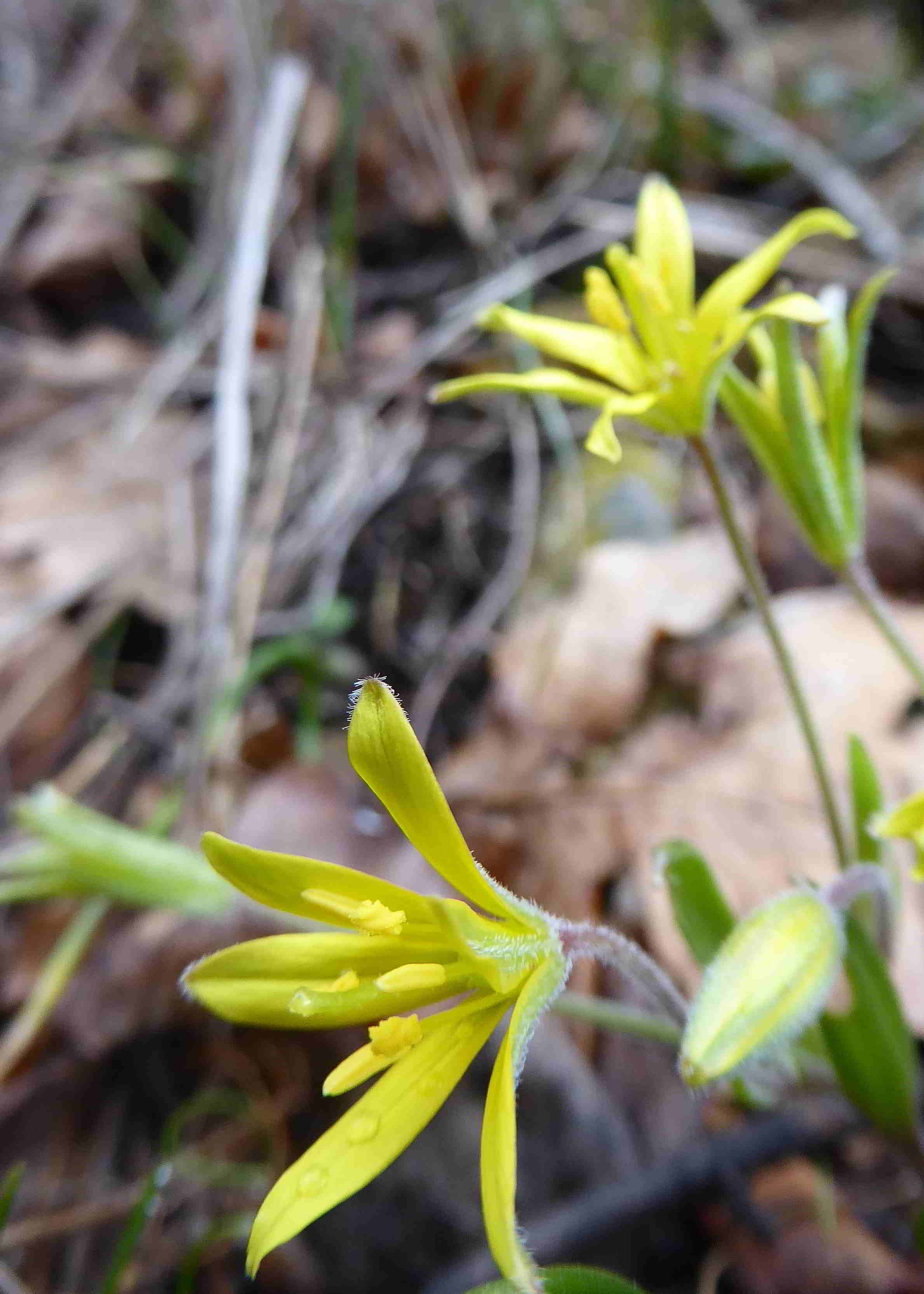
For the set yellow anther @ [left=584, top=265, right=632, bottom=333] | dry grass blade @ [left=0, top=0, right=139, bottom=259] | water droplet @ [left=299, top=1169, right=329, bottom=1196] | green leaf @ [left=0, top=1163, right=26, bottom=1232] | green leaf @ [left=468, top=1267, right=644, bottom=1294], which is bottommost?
green leaf @ [left=468, top=1267, right=644, bottom=1294]

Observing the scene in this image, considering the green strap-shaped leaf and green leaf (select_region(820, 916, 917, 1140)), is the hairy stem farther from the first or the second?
the green strap-shaped leaf

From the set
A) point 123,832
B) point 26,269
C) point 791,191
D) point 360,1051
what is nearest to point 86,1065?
point 123,832

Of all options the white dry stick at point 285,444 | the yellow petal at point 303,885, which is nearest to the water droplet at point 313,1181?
the yellow petal at point 303,885

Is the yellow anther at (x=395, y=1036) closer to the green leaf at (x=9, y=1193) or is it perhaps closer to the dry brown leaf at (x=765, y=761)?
the green leaf at (x=9, y=1193)

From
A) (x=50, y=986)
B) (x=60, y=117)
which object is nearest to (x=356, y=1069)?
(x=50, y=986)

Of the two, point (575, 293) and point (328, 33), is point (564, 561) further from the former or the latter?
point (328, 33)

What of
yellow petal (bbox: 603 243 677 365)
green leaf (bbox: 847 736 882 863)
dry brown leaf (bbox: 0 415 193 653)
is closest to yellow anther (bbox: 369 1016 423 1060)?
green leaf (bbox: 847 736 882 863)

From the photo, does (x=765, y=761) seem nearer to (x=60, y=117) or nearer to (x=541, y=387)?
(x=541, y=387)

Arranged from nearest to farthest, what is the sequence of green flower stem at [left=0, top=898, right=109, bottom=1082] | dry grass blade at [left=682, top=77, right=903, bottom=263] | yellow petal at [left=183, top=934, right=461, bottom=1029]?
yellow petal at [left=183, top=934, right=461, bottom=1029] < green flower stem at [left=0, top=898, right=109, bottom=1082] < dry grass blade at [left=682, top=77, right=903, bottom=263]
